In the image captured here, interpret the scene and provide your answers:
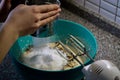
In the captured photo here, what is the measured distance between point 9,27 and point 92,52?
11.2 inches

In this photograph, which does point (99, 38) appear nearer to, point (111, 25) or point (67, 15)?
point (111, 25)

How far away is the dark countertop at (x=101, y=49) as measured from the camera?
3.15 feet

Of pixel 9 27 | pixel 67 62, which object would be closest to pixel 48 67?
pixel 67 62

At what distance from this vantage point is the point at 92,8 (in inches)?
45.8

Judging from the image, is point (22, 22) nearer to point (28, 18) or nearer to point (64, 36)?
point (28, 18)

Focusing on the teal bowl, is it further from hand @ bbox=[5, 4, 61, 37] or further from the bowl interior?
hand @ bbox=[5, 4, 61, 37]

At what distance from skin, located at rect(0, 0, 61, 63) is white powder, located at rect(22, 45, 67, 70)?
17 cm

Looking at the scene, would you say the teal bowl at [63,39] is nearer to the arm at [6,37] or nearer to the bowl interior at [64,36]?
the bowl interior at [64,36]

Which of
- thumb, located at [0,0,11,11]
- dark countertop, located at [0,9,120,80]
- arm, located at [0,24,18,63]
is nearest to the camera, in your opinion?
arm, located at [0,24,18,63]

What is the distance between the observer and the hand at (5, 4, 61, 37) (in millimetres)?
696

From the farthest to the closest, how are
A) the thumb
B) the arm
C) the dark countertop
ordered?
1. the dark countertop
2. the thumb
3. the arm

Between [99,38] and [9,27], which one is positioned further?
[99,38]

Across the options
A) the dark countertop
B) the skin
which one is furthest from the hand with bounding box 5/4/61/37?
the dark countertop

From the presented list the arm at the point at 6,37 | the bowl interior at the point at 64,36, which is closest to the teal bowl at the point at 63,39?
the bowl interior at the point at 64,36
